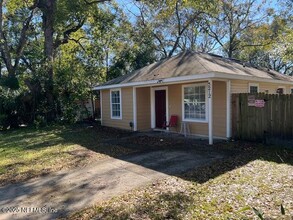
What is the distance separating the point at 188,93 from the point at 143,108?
2.80 meters

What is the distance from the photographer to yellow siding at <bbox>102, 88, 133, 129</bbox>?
1262 centimetres

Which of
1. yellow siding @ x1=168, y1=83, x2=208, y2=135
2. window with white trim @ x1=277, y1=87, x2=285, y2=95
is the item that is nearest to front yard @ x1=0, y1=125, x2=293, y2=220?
yellow siding @ x1=168, y1=83, x2=208, y2=135

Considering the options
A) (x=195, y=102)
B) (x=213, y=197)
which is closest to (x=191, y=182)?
(x=213, y=197)

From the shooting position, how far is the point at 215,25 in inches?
999

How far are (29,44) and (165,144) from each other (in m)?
22.3

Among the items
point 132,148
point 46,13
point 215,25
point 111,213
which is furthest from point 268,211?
point 215,25

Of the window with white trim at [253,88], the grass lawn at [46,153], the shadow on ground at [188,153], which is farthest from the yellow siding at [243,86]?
the grass lawn at [46,153]

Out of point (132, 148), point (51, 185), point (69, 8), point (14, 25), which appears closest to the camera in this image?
point (51, 185)

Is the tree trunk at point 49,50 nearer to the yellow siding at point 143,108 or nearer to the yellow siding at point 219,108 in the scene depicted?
the yellow siding at point 143,108

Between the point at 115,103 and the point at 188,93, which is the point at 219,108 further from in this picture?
the point at 115,103

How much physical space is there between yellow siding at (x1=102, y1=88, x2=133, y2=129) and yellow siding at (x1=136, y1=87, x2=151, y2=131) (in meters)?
0.42

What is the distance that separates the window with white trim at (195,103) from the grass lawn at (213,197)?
415cm

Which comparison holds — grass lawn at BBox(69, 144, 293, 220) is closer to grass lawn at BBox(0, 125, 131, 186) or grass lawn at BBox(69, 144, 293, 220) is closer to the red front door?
grass lawn at BBox(0, 125, 131, 186)

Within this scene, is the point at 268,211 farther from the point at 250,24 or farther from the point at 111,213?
the point at 250,24
